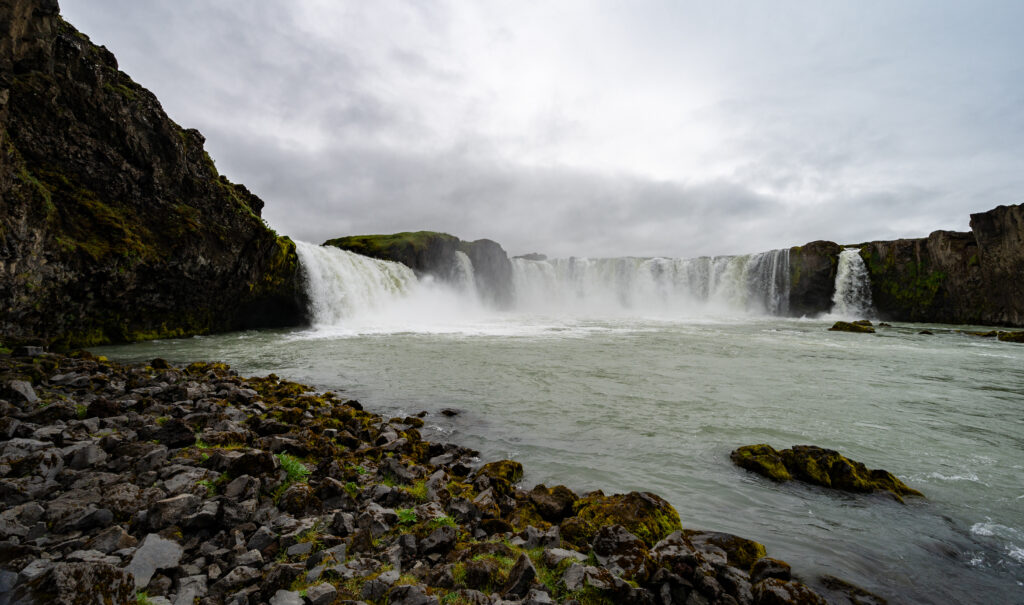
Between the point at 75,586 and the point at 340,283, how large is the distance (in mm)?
32116

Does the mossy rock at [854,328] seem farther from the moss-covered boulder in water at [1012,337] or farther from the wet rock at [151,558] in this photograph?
the wet rock at [151,558]

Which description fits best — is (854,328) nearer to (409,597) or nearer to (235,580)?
(409,597)

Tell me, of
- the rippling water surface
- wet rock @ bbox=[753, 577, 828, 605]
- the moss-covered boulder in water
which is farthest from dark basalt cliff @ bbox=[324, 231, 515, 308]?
the moss-covered boulder in water

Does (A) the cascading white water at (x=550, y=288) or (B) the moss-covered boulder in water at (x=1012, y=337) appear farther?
(A) the cascading white water at (x=550, y=288)

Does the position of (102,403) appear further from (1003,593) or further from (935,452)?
(935,452)

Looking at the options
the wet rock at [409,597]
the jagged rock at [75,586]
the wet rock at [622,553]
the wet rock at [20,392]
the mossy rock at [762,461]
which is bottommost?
the mossy rock at [762,461]

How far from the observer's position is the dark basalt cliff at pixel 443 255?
52.1 m

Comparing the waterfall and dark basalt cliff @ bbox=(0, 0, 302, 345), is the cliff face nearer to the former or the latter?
the waterfall

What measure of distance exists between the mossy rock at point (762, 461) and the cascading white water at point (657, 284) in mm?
58056

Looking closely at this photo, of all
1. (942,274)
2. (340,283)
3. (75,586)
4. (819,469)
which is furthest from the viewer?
(942,274)

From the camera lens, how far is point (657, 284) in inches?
2643

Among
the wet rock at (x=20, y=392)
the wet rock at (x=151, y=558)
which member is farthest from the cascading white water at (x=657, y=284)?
the wet rock at (x=151, y=558)

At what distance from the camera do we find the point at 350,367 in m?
15.2

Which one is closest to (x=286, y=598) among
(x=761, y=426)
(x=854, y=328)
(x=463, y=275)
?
(x=761, y=426)
